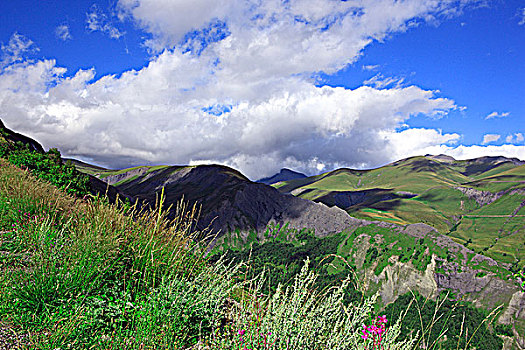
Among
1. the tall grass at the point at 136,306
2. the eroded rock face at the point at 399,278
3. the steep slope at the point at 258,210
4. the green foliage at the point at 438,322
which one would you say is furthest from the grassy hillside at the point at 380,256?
the tall grass at the point at 136,306

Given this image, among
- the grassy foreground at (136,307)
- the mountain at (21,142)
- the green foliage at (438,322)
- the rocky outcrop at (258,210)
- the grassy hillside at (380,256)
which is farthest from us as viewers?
the rocky outcrop at (258,210)

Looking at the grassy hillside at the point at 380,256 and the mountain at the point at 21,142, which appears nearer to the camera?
the mountain at the point at 21,142

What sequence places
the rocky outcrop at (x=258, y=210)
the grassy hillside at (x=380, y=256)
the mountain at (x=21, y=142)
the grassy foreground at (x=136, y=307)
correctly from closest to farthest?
1. the grassy foreground at (x=136, y=307)
2. the mountain at (x=21, y=142)
3. the grassy hillside at (x=380, y=256)
4. the rocky outcrop at (x=258, y=210)

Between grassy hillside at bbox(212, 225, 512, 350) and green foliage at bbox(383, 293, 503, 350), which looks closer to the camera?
green foliage at bbox(383, 293, 503, 350)

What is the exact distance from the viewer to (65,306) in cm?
372

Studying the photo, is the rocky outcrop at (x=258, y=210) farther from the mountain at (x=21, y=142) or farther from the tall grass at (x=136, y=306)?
the tall grass at (x=136, y=306)

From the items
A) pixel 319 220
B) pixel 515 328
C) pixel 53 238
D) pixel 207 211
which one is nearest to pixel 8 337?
pixel 53 238

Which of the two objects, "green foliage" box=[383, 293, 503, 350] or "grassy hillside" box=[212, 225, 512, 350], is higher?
"green foliage" box=[383, 293, 503, 350]

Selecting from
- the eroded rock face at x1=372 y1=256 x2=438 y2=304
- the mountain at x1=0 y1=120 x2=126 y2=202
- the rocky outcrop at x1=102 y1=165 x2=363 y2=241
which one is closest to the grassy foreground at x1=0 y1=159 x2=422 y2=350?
the mountain at x1=0 y1=120 x2=126 y2=202

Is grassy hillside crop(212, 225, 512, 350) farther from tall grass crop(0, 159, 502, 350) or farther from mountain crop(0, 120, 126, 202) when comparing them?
tall grass crop(0, 159, 502, 350)

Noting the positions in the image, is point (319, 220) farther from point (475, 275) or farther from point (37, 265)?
point (37, 265)

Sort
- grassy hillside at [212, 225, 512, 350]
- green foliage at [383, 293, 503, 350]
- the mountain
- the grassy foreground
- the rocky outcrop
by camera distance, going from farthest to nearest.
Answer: the rocky outcrop → grassy hillside at [212, 225, 512, 350] → the mountain → the grassy foreground → green foliage at [383, 293, 503, 350]

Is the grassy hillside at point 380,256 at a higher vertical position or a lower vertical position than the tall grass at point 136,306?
lower

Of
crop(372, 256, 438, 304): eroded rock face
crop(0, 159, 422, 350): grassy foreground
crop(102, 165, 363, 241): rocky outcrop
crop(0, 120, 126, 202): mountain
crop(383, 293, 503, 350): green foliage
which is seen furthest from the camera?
crop(102, 165, 363, 241): rocky outcrop
